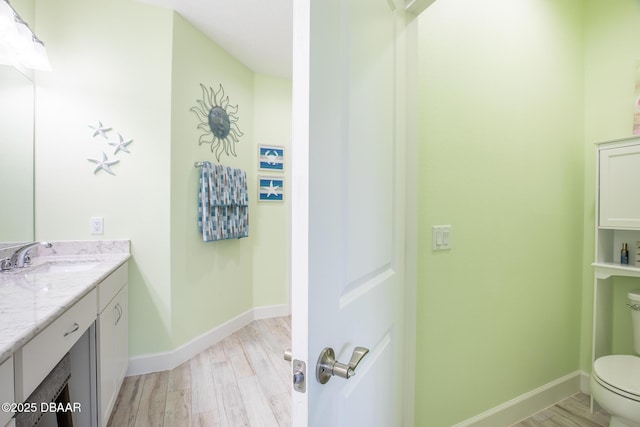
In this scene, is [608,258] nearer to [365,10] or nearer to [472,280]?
[472,280]

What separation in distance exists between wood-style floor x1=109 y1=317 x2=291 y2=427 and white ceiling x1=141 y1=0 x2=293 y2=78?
2.70m

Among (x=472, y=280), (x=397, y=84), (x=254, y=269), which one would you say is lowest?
(x=254, y=269)

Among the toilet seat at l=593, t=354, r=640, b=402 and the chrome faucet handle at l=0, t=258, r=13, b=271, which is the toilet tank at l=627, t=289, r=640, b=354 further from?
the chrome faucet handle at l=0, t=258, r=13, b=271

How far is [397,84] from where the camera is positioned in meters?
0.95

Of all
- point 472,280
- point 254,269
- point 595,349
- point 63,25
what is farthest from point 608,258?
point 63,25

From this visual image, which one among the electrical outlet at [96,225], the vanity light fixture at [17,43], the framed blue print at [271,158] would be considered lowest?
the electrical outlet at [96,225]

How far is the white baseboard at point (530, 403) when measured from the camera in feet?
4.83

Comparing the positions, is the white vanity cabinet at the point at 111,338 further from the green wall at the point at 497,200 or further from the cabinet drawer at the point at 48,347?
the green wall at the point at 497,200

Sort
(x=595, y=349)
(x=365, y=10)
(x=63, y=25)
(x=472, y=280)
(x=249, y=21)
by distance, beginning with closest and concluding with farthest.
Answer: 1. (x=365, y=10)
2. (x=472, y=280)
3. (x=595, y=349)
4. (x=63, y=25)
5. (x=249, y=21)

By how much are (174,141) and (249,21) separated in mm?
1132

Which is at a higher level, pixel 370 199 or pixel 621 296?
pixel 370 199

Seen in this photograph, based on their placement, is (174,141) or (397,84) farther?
(174,141)

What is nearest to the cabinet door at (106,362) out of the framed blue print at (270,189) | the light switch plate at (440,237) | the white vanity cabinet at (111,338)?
the white vanity cabinet at (111,338)

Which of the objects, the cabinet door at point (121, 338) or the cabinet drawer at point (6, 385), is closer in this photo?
the cabinet drawer at point (6, 385)
